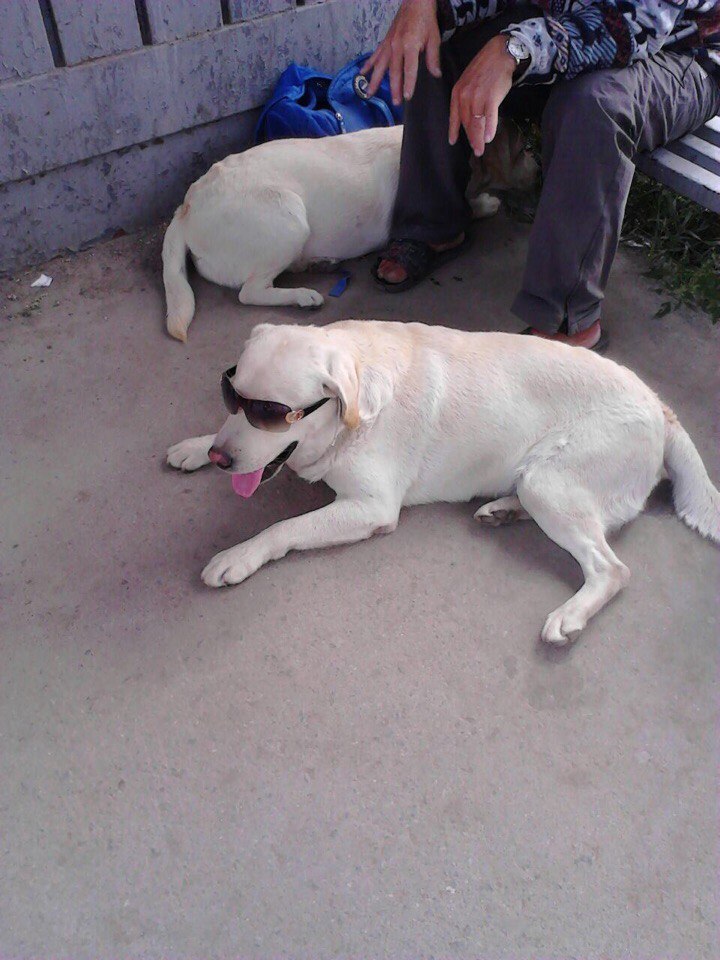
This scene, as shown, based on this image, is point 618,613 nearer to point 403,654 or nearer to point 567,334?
point 403,654

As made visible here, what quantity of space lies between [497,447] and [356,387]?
43 centimetres

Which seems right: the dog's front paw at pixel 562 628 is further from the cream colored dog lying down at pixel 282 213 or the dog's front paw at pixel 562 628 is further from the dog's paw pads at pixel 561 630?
the cream colored dog lying down at pixel 282 213

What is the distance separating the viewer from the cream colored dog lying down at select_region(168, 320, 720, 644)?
196 centimetres

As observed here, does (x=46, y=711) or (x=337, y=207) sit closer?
(x=46, y=711)

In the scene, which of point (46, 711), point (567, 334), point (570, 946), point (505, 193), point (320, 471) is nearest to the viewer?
point (570, 946)

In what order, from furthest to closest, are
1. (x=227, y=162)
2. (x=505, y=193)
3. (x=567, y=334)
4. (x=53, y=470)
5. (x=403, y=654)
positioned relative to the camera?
(x=505, y=193), (x=227, y=162), (x=567, y=334), (x=53, y=470), (x=403, y=654)

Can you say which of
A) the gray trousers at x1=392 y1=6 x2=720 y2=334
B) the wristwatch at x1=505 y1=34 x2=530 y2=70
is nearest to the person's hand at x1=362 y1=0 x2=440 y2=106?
the gray trousers at x1=392 y1=6 x2=720 y2=334

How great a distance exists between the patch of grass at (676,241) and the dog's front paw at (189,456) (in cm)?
172

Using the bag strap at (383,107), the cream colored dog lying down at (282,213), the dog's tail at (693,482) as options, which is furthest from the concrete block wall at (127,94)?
the dog's tail at (693,482)

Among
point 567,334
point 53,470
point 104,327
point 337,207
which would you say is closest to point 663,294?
point 567,334

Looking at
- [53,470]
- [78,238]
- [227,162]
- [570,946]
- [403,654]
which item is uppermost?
[227,162]

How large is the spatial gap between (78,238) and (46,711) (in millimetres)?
1956

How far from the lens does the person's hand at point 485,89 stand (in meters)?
2.18

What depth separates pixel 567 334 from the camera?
2564 millimetres
